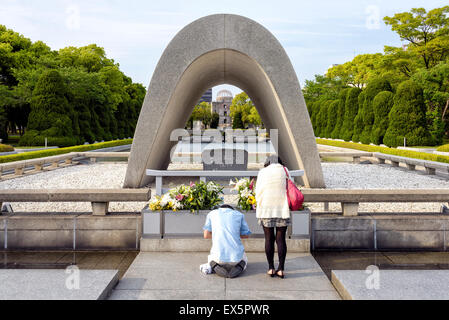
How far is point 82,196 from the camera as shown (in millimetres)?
5680

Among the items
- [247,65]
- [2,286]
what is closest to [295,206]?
[2,286]

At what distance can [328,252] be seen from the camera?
5523 millimetres

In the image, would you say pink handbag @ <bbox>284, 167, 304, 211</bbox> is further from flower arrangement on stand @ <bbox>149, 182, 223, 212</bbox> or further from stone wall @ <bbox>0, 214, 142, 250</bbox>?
stone wall @ <bbox>0, 214, 142, 250</bbox>

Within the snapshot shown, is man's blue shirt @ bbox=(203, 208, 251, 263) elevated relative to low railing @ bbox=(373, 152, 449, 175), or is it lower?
lower

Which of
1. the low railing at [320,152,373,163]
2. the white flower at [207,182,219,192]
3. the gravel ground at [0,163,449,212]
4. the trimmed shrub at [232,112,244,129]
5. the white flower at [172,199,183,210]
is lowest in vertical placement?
the gravel ground at [0,163,449,212]

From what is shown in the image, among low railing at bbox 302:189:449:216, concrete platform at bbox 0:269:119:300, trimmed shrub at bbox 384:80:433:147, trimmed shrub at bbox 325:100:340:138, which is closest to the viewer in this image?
concrete platform at bbox 0:269:119:300

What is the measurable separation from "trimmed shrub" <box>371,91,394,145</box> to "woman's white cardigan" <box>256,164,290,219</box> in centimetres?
2467

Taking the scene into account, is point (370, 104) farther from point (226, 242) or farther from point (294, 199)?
point (226, 242)

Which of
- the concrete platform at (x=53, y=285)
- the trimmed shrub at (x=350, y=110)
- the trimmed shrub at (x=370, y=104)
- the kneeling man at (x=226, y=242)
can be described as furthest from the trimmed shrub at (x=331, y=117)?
the concrete platform at (x=53, y=285)

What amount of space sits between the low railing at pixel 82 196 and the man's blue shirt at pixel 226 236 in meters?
2.02

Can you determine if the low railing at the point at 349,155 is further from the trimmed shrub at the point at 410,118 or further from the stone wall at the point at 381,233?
the stone wall at the point at 381,233

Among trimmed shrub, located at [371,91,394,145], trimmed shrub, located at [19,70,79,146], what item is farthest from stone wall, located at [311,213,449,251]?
trimmed shrub, located at [19,70,79,146]

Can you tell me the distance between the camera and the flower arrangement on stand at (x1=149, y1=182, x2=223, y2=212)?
17.8ft

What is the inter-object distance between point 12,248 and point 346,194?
17.6 ft
